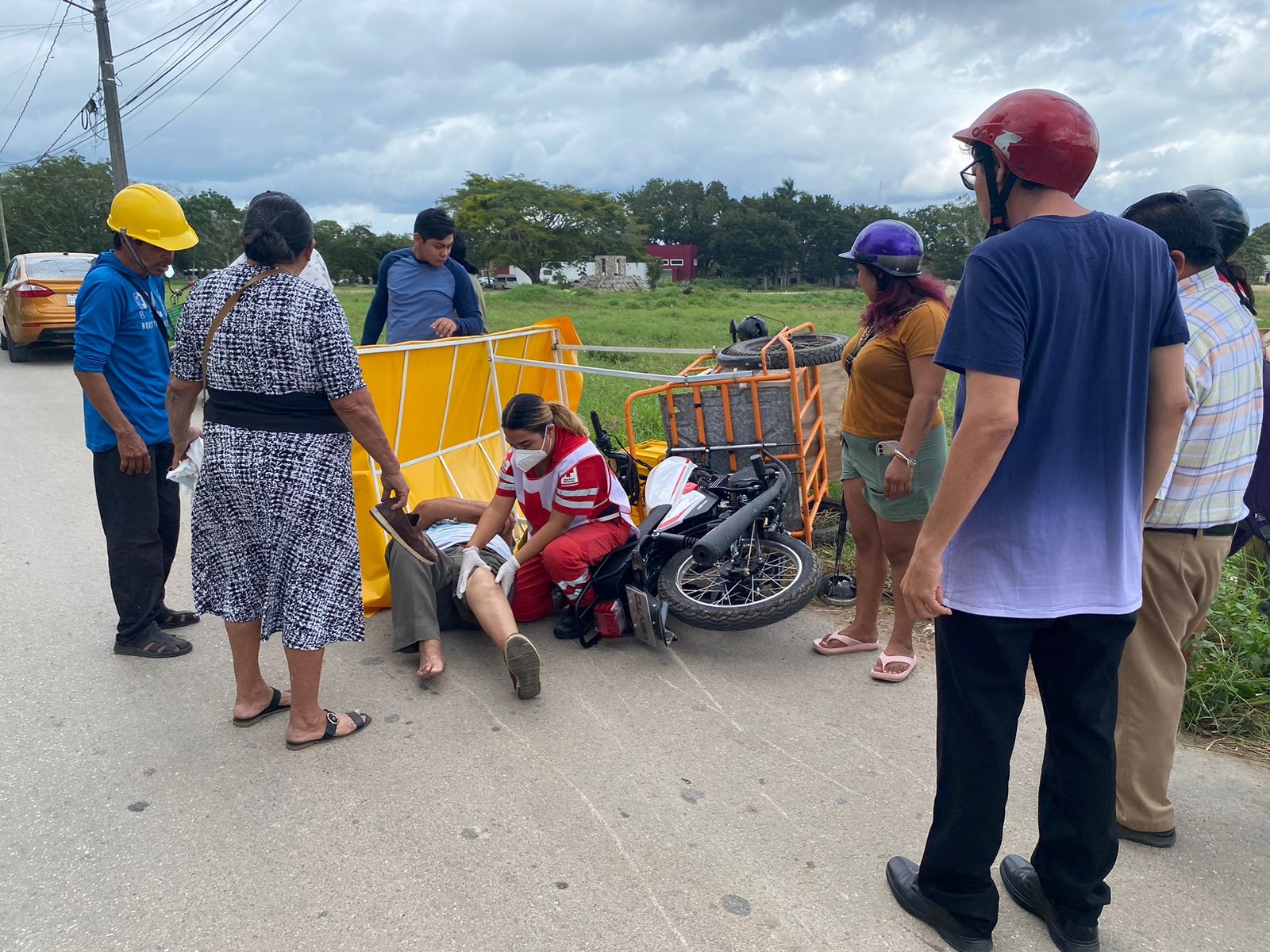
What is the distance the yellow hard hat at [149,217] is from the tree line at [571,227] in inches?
111

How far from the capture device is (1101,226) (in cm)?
206

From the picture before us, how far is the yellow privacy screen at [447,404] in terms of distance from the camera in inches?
192

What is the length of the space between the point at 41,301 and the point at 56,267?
3.26ft

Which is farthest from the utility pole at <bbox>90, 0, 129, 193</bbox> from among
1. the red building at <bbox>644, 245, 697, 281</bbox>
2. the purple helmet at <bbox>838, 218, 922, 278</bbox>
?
the red building at <bbox>644, 245, 697, 281</bbox>

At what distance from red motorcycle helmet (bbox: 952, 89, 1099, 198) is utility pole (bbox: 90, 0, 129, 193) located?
63.8ft

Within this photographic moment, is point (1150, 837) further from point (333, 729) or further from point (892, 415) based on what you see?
point (333, 729)

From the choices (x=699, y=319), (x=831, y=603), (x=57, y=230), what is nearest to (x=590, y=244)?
(x=57, y=230)

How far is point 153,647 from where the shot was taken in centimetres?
427

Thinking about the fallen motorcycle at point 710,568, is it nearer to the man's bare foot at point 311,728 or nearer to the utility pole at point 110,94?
the man's bare foot at point 311,728

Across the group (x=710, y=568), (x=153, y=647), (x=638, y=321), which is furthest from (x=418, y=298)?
(x=638, y=321)

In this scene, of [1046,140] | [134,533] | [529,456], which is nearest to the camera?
[1046,140]

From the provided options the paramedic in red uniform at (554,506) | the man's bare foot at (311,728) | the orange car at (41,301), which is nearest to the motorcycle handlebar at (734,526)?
the paramedic in red uniform at (554,506)

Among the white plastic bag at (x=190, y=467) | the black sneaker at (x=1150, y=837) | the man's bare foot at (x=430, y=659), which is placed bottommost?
the black sneaker at (x=1150, y=837)

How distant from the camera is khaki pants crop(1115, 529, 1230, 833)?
2.68 meters
